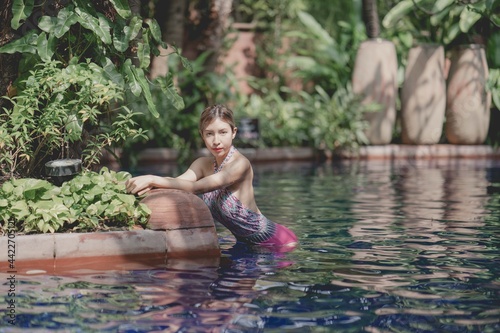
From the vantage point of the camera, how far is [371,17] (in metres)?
18.4

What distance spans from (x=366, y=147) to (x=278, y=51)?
5.37 m

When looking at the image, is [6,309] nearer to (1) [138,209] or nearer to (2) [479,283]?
(1) [138,209]

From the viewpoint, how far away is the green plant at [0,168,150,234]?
6.08 metres

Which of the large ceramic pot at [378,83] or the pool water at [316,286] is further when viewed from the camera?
the large ceramic pot at [378,83]

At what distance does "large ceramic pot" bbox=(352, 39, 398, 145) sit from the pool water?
8.95 m

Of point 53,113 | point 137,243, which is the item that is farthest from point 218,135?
point 53,113

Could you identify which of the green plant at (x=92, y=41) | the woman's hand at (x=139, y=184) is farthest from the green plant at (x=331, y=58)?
the woman's hand at (x=139, y=184)

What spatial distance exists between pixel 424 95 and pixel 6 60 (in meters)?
12.3

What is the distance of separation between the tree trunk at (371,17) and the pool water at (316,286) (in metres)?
9.46

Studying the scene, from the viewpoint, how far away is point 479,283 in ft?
18.5

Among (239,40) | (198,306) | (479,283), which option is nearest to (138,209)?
(198,306)

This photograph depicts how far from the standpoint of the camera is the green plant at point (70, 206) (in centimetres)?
608

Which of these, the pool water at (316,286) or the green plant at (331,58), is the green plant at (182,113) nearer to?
the green plant at (331,58)

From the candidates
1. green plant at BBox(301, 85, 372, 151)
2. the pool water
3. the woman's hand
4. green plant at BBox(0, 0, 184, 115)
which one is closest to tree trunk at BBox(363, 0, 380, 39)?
green plant at BBox(301, 85, 372, 151)
